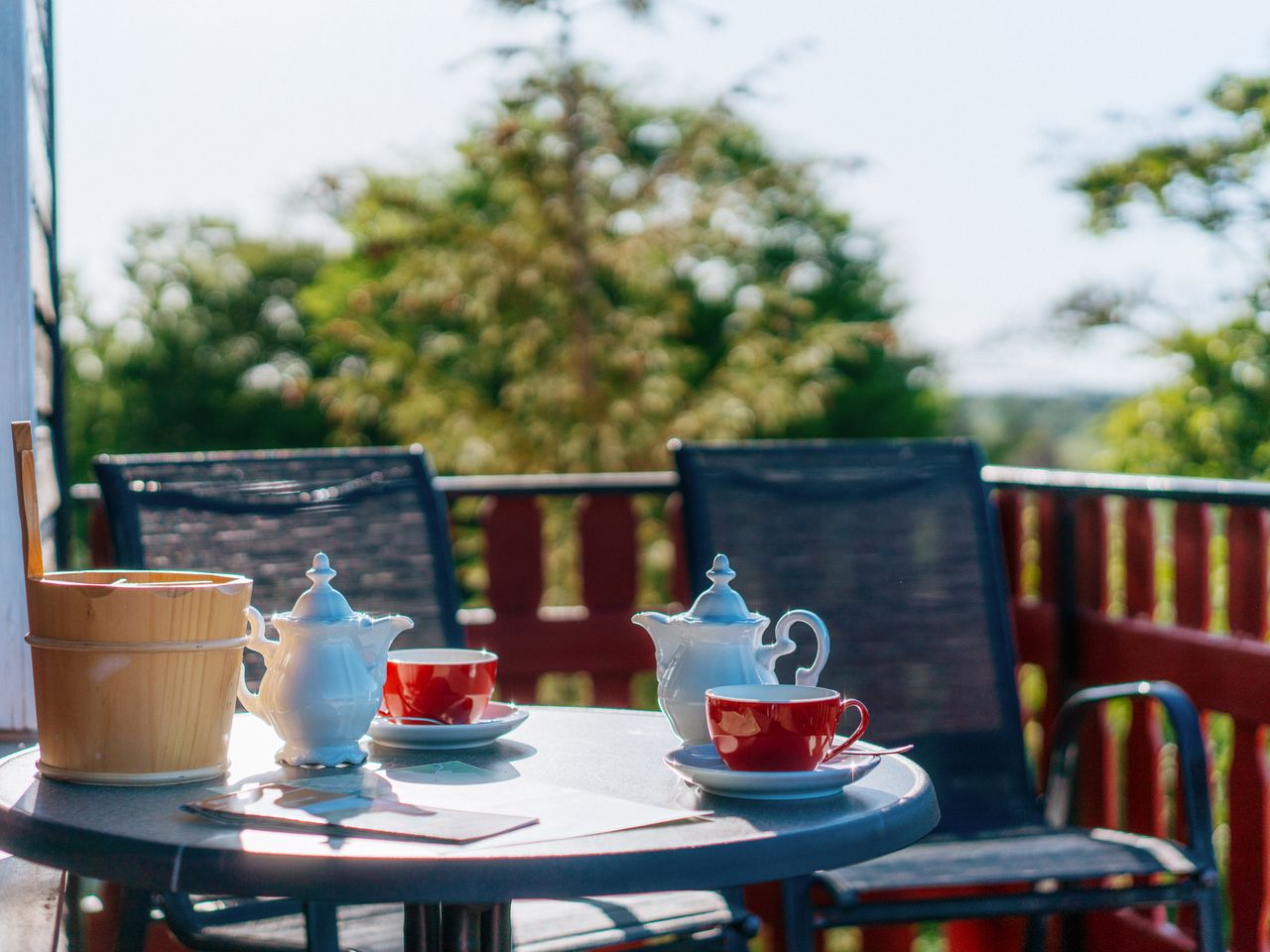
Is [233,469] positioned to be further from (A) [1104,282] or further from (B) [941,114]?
(B) [941,114]

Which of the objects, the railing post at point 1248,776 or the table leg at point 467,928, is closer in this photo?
the table leg at point 467,928

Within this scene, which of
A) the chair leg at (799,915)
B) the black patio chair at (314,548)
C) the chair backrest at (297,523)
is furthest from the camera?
the chair backrest at (297,523)

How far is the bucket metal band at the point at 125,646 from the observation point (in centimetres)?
109

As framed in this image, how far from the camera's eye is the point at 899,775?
119 cm

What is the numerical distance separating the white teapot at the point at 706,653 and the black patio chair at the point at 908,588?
3.56 ft

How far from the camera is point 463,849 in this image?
3.09 ft

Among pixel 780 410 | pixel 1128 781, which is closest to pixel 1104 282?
pixel 780 410

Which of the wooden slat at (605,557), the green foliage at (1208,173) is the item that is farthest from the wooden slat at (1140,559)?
the green foliage at (1208,173)

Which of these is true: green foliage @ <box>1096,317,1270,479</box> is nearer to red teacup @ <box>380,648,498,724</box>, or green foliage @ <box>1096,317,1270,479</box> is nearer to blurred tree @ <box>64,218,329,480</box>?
red teacup @ <box>380,648,498,724</box>

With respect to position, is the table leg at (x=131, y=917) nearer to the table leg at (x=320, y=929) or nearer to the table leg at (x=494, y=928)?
the table leg at (x=320, y=929)

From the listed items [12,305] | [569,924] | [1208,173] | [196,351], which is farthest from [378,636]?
[196,351]

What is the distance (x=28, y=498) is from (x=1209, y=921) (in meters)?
1.65

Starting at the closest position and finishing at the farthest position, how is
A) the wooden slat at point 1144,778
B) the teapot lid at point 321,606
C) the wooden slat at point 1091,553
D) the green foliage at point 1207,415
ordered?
the teapot lid at point 321,606, the wooden slat at point 1144,778, the wooden slat at point 1091,553, the green foliage at point 1207,415

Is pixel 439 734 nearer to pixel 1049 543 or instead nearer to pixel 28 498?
pixel 28 498
